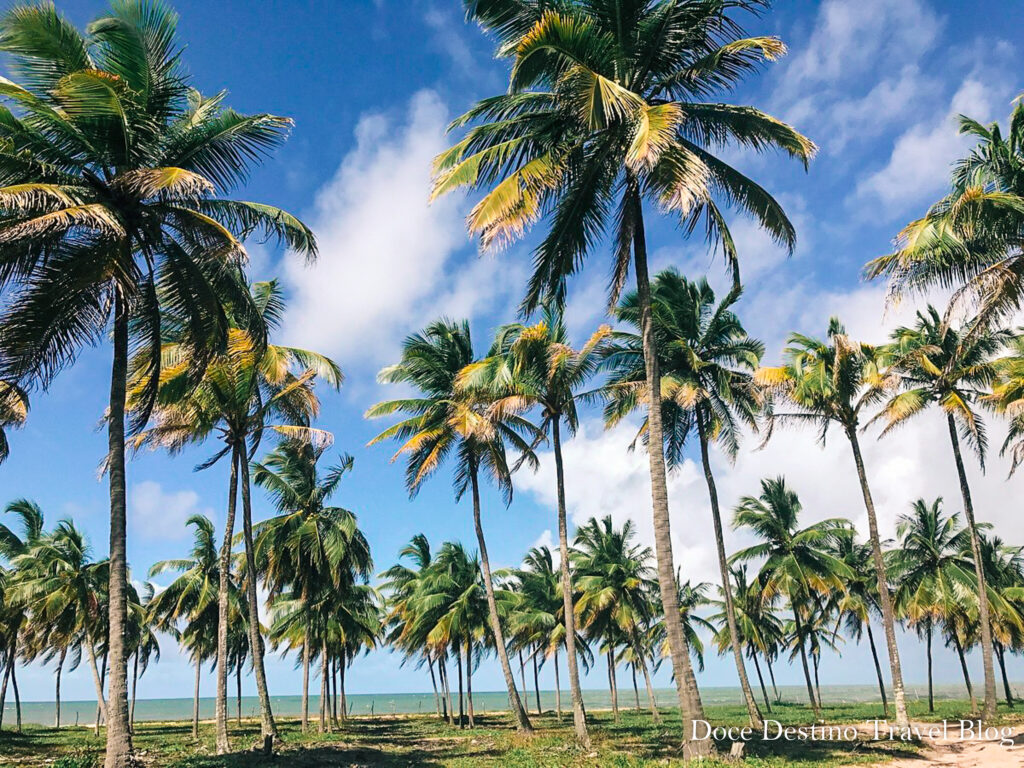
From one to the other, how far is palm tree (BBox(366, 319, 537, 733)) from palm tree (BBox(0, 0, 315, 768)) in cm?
1167

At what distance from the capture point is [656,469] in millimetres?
12977

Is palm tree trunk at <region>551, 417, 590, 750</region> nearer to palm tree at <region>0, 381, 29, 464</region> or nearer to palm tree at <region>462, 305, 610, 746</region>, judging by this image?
palm tree at <region>462, 305, 610, 746</region>

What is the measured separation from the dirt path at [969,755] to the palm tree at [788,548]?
13569 mm

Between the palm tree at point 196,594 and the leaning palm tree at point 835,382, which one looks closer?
the leaning palm tree at point 835,382

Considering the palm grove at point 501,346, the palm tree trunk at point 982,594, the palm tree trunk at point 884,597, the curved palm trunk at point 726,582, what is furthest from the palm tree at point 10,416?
the palm tree trunk at point 982,594

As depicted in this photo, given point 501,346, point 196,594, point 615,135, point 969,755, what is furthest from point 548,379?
point 196,594

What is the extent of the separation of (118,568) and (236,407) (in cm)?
796

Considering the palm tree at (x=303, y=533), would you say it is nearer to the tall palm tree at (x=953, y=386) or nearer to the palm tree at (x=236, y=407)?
the palm tree at (x=236, y=407)

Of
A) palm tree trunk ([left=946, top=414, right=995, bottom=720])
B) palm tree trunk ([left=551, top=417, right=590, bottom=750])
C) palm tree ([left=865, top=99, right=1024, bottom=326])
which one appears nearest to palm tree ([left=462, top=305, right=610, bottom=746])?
palm tree trunk ([left=551, top=417, right=590, bottom=750])

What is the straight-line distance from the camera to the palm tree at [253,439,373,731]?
2880 centimetres

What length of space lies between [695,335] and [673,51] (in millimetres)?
10133

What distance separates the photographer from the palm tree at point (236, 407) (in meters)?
16.8

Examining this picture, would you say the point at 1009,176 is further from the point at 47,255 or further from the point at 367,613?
the point at 367,613

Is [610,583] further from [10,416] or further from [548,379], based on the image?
[10,416]
